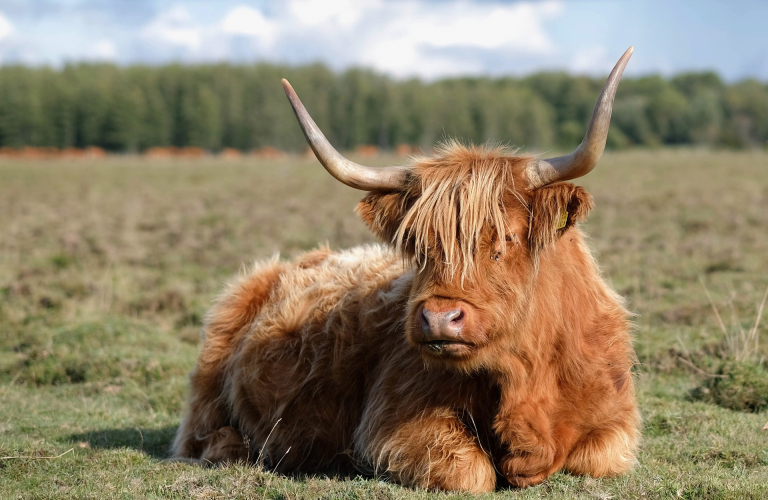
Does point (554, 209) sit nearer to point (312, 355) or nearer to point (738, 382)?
point (312, 355)

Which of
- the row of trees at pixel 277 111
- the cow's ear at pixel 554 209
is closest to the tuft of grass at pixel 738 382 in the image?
the cow's ear at pixel 554 209

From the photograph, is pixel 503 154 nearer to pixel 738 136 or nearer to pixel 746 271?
pixel 746 271

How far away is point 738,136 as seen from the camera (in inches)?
2148

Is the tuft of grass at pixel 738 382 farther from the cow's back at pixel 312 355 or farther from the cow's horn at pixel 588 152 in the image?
the cow's horn at pixel 588 152

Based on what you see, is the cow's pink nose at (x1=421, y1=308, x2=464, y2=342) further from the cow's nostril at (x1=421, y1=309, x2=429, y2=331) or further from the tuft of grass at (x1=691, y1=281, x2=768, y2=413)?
the tuft of grass at (x1=691, y1=281, x2=768, y2=413)

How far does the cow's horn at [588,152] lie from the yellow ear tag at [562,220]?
0.17m

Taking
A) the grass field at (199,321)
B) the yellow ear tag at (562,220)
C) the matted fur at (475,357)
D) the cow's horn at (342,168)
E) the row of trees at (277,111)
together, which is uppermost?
the row of trees at (277,111)

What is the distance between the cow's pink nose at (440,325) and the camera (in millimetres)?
3223

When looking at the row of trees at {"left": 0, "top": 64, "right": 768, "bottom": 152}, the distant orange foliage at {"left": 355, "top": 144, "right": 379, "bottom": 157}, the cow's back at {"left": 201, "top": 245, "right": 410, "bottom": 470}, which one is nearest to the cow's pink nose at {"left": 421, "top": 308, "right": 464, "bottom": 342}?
the cow's back at {"left": 201, "top": 245, "right": 410, "bottom": 470}

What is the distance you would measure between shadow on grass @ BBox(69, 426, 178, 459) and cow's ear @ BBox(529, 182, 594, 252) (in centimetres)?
287

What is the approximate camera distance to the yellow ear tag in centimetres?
355

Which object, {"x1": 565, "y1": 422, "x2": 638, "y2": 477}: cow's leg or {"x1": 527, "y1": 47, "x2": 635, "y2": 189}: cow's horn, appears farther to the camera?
{"x1": 565, "y1": 422, "x2": 638, "y2": 477}: cow's leg

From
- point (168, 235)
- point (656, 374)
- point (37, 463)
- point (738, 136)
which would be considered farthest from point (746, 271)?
point (738, 136)

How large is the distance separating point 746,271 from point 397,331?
680 cm
